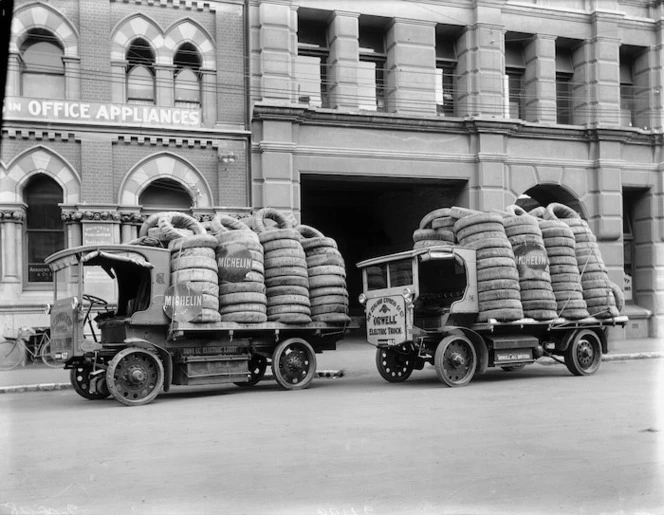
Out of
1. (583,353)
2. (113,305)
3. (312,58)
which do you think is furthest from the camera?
(312,58)

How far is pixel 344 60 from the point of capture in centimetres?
2123

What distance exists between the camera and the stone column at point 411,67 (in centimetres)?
2169

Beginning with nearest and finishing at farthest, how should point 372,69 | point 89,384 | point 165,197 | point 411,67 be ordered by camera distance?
point 89,384 → point 165,197 → point 411,67 → point 372,69

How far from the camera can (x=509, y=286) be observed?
1372 centimetres

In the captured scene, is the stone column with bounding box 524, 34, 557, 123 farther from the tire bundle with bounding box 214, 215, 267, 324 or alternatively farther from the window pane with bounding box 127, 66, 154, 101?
the tire bundle with bounding box 214, 215, 267, 324

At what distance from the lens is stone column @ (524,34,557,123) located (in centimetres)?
2317

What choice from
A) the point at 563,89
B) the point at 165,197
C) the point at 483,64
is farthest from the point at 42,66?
the point at 563,89

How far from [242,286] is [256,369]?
88.1 inches

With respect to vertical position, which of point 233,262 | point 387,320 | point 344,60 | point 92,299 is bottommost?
point 387,320

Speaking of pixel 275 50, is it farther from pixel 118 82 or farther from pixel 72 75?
pixel 72 75

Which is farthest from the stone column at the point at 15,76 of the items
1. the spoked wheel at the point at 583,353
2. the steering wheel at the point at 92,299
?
A: the spoked wheel at the point at 583,353

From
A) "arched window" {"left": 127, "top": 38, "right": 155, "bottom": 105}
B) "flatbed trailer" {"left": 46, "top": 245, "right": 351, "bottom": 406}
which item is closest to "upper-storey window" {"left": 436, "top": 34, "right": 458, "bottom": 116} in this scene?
"arched window" {"left": 127, "top": 38, "right": 155, "bottom": 105}

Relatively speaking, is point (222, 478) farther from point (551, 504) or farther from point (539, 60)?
point (539, 60)

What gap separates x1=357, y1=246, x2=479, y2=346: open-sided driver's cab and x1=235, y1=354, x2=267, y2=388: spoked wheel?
6.76 feet
